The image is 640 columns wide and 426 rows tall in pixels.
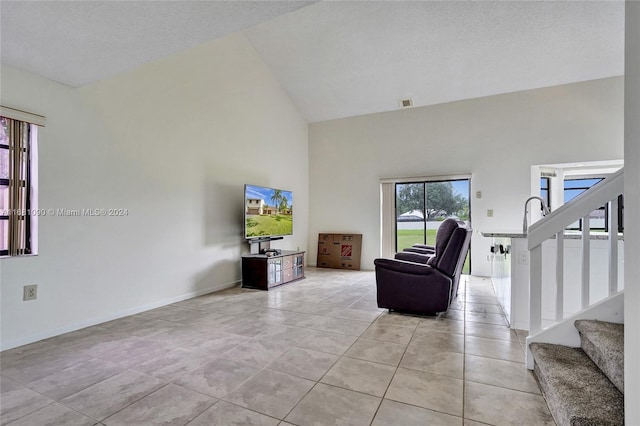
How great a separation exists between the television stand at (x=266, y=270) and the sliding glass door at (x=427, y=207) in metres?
2.38

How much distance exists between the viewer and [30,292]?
256cm

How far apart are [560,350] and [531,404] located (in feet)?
1.51

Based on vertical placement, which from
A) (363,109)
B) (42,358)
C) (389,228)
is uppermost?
(363,109)

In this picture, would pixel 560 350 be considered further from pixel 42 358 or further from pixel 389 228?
pixel 389 228

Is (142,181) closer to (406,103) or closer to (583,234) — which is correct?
(583,234)

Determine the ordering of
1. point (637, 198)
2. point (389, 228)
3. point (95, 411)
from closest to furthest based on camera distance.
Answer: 1. point (637, 198)
2. point (95, 411)
3. point (389, 228)

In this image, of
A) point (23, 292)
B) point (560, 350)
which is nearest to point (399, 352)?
point (560, 350)

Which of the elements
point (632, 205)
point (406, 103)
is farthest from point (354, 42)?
point (632, 205)

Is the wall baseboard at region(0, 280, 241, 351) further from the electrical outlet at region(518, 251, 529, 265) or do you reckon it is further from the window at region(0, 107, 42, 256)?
the electrical outlet at region(518, 251, 529, 265)

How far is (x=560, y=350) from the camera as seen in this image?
6.23ft

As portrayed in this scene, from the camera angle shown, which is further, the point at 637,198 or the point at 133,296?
the point at 133,296

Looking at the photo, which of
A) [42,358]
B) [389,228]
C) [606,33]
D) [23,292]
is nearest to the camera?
[42,358]

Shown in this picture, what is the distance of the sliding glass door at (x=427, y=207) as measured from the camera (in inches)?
223

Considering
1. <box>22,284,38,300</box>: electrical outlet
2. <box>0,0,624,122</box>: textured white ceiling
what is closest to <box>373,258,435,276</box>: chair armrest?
<box>0,0,624,122</box>: textured white ceiling
